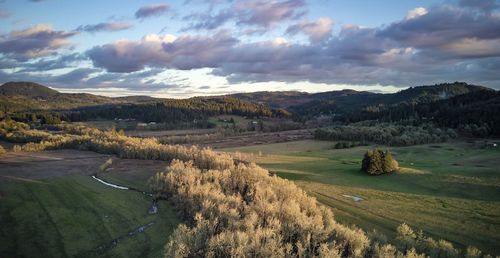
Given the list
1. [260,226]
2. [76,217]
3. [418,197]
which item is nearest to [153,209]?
[76,217]

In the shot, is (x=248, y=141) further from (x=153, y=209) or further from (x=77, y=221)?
(x=77, y=221)

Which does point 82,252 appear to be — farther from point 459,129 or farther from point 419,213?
point 459,129

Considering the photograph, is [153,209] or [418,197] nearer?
[418,197]

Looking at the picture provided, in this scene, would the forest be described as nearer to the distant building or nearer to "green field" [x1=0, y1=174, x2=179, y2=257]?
the distant building

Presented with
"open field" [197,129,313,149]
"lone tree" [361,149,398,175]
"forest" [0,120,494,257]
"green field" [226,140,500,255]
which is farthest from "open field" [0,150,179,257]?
"open field" [197,129,313,149]

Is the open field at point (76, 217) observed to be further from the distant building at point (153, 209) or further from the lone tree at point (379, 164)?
the lone tree at point (379, 164)
